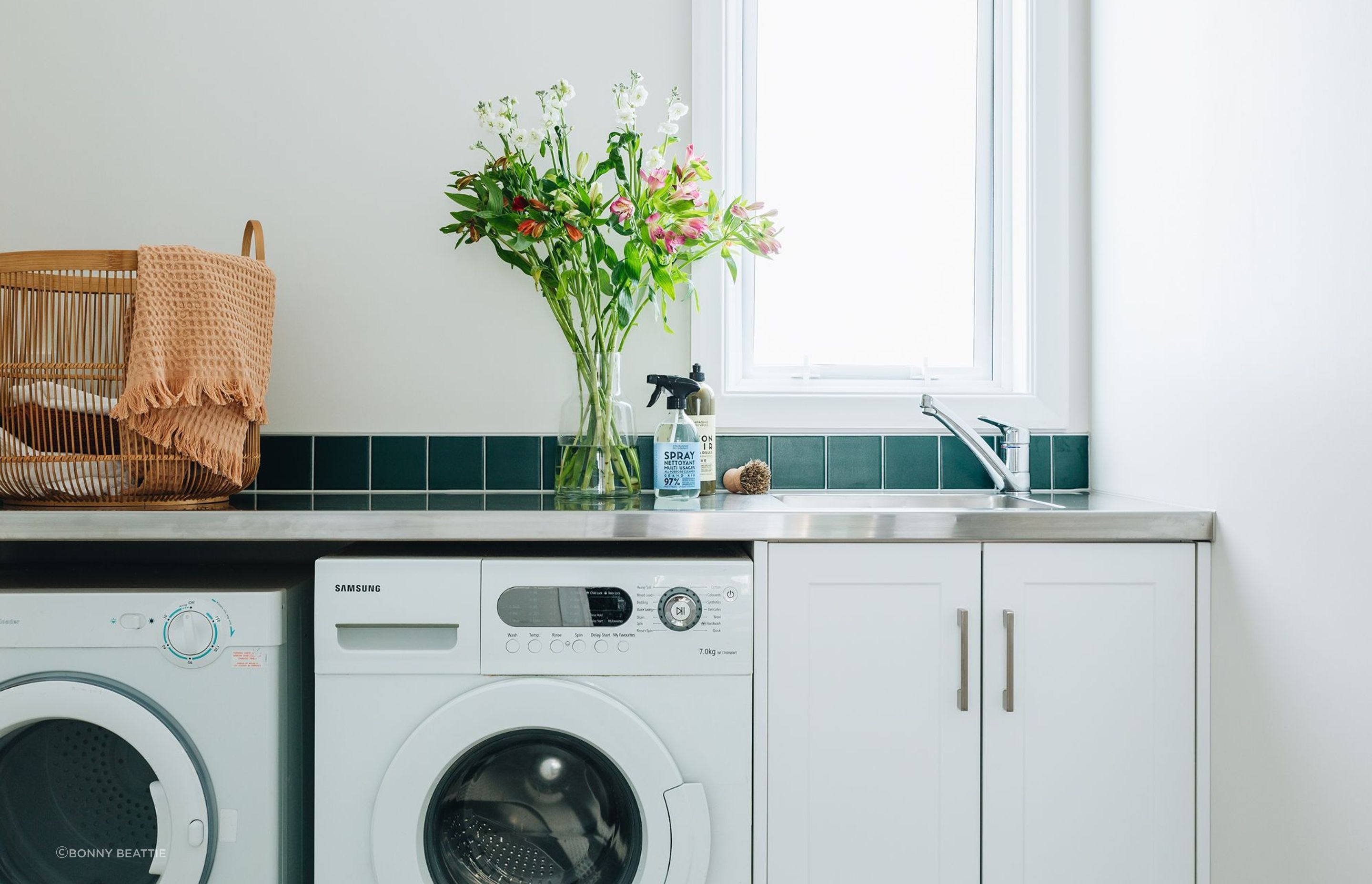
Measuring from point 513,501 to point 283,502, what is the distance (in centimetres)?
46

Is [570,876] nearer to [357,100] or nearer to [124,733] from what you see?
[124,733]

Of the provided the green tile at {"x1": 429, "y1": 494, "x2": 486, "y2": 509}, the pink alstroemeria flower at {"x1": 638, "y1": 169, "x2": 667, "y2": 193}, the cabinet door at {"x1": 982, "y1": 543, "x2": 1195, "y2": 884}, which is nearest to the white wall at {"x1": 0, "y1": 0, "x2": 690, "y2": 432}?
the green tile at {"x1": 429, "y1": 494, "x2": 486, "y2": 509}

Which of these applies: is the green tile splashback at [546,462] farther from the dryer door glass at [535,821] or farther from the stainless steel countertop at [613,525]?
the dryer door glass at [535,821]

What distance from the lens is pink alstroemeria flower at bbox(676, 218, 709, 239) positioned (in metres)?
1.61

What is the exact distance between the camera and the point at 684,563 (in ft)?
4.21

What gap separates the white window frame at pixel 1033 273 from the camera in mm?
1824

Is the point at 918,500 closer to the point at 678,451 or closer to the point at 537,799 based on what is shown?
the point at 678,451

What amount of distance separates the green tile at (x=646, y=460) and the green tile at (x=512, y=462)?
23 cm

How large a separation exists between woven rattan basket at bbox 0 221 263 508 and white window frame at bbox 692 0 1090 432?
1090 mm

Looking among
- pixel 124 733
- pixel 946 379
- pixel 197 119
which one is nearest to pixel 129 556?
pixel 124 733

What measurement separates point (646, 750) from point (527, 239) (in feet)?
3.12

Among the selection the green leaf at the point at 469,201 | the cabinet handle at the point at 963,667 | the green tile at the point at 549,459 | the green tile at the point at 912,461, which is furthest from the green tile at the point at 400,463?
the cabinet handle at the point at 963,667

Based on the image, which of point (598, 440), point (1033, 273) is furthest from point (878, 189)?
point (598, 440)

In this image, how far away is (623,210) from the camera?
155cm
